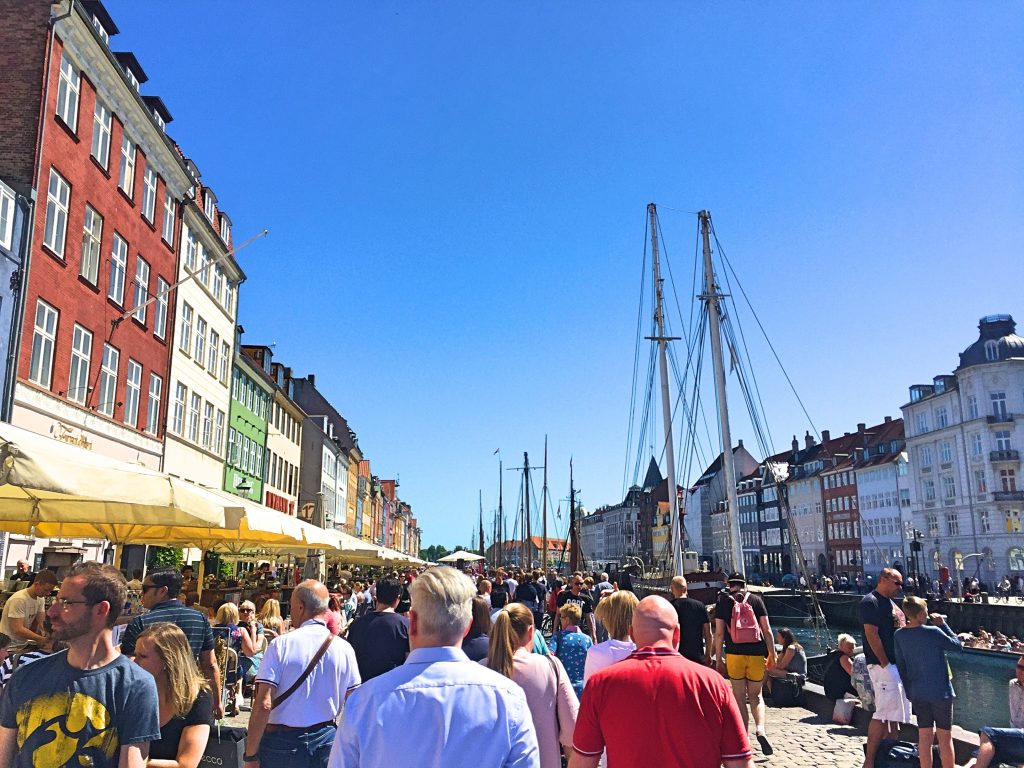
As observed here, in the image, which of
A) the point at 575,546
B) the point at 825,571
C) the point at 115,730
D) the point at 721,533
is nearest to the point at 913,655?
the point at 115,730

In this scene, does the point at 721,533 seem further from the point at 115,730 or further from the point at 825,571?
the point at 115,730

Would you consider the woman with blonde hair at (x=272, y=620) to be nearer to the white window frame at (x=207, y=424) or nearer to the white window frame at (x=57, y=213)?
the white window frame at (x=57, y=213)

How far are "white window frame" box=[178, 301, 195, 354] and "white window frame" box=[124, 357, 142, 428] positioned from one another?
4265 mm

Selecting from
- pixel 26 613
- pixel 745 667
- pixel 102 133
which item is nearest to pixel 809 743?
pixel 745 667

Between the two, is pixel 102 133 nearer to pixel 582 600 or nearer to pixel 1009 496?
pixel 582 600

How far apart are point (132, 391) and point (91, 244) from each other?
17.1ft

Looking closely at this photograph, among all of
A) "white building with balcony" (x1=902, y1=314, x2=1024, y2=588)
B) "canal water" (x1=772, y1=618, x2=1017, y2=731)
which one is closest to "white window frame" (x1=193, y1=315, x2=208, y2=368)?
"canal water" (x1=772, y1=618, x2=1017, y2=731)

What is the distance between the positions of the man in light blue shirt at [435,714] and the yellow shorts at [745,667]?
26.2ft

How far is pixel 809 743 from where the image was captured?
407 inches

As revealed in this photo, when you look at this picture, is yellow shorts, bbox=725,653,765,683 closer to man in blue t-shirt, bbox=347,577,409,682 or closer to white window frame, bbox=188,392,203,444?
man in blue t-shirt, bbox=347,577,409,682

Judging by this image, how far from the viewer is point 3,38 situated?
19.6m

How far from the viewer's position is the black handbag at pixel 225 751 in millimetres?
5215

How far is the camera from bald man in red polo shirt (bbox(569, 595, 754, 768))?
375 centimetres

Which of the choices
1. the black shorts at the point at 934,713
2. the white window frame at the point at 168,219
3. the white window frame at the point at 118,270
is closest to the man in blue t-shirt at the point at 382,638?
the black shorts at the point at 934,713
